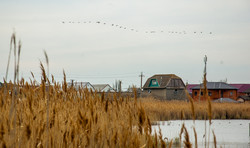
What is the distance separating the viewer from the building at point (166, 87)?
43.4 metres

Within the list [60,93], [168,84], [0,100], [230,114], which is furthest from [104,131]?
[168,84]

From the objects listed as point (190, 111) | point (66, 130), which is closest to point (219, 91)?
point (190, 111)

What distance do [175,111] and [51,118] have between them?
12.4m

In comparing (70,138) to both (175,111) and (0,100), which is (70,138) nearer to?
(0,100)

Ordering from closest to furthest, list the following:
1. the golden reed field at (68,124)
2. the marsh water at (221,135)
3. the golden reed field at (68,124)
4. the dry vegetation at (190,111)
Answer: the golden reed field at (68,124)
the golden reed field at (68,124)
the marsh water at (221,135)
the dry vegetation at (190,111)

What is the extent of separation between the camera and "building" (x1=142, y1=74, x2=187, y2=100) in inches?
1708

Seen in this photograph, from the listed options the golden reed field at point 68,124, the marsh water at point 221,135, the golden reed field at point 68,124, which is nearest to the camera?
the golden reed field at point 68,124

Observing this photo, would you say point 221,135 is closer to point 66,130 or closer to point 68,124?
point 68,124

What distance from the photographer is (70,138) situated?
2.38 metres

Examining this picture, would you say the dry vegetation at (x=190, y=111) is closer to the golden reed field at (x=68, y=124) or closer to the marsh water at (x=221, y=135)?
the marsh water at (x=221, y=135)

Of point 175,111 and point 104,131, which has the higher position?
point 104,131

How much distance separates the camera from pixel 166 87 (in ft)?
141

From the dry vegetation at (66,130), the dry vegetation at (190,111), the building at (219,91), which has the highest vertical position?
the dry vegetation at (66,130)

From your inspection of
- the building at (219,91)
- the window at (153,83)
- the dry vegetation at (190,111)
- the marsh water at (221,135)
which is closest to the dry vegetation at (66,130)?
the marsh water at (221,135)
